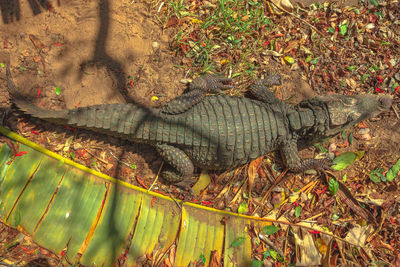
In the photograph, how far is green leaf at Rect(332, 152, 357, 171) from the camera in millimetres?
3855

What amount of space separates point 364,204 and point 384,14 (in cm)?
339

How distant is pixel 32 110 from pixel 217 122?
2370 mm

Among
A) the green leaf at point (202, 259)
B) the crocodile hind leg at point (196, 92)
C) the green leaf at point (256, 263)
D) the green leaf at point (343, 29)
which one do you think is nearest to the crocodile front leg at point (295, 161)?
the crocodile hind leg at point (196, 92)

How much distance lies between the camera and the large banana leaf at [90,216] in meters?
2.84

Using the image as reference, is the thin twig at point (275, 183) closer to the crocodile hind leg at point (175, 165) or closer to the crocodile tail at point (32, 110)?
the crocodile hind leg at point (175, 165)

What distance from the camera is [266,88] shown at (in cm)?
377

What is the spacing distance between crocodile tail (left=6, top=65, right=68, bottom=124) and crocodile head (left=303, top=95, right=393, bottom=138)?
341 centimetres

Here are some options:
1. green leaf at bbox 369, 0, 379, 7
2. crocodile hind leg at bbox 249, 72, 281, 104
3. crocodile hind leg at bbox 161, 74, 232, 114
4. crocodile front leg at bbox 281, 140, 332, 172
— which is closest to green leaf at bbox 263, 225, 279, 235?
crocodile front leg at bbox 281, 140, 332, 172

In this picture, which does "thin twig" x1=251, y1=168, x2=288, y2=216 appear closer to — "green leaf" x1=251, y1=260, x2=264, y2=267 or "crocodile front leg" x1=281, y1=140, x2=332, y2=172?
"crocodile front leg" x1=281, y1=140, x2=332, y2=172

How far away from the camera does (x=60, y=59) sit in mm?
3584

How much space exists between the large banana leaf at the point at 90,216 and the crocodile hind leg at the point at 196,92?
1.17 metres

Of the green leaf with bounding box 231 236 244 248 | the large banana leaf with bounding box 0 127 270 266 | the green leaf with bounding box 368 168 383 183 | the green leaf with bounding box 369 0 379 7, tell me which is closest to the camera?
the large banana leaf with bounding box 0 127 270 266

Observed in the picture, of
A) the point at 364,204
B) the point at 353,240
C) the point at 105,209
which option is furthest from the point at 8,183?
the point at 364,204

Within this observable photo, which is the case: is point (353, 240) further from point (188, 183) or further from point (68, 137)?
point (68, 137)
